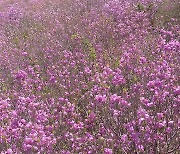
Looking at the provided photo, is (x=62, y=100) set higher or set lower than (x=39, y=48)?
lower

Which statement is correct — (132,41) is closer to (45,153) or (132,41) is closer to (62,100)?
(62,100)

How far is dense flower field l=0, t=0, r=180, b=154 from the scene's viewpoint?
630 cm

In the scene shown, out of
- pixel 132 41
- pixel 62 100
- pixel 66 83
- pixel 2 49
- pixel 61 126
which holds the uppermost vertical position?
pixel 2 49

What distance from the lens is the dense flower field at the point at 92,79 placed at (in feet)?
20.7

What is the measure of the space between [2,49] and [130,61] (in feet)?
22.3

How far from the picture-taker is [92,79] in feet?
30.3

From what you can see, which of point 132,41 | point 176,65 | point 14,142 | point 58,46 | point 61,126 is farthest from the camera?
point 58,46

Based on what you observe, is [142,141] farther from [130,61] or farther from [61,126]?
[130,61]

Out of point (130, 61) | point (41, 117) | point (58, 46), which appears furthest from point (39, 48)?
point (41, 117)

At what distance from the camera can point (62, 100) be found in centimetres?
854

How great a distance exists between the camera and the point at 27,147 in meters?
6.11

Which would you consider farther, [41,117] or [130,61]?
[130,61]

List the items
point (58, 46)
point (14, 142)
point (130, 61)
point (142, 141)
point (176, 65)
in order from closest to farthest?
point (142, 141) → point (14, 142) → point (176, 65) → point (130, 61) → point (58, 46)

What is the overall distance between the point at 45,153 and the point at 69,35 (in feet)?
26.1
